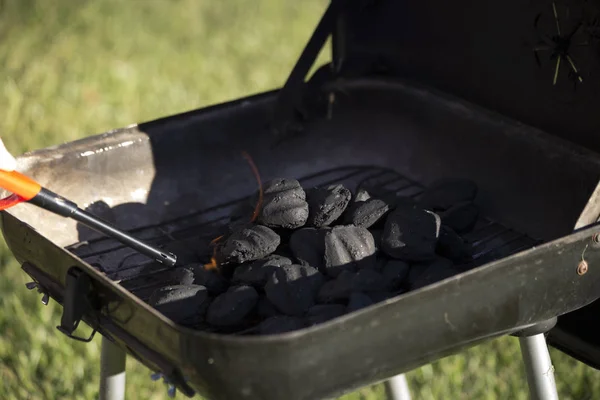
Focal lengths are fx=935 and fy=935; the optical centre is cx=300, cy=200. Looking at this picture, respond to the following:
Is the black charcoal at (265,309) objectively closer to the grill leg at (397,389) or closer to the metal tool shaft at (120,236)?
the metal tool shaft at (120,236)

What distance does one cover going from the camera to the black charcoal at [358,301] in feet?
4.77

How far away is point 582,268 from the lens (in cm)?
153

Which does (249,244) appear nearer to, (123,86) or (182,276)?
(182,276)

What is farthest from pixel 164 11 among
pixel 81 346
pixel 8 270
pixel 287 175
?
pixel 287 175

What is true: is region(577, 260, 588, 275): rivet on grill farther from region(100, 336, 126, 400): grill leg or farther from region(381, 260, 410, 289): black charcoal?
region(100, 336, 126, 400): grill leg

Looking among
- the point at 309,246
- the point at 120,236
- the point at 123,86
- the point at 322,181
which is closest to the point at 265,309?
the point at 309,246

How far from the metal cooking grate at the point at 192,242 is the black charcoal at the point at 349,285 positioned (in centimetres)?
23

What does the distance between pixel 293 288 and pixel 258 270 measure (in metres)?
0.11

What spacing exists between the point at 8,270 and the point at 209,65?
6.05 feet

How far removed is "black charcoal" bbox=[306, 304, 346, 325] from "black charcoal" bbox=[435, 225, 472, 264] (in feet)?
1.04

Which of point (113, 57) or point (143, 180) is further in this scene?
point (113, 57)

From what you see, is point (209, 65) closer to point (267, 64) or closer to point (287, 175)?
point (267, 64)

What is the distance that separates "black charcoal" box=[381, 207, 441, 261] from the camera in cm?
166

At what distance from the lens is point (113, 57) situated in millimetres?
4535
